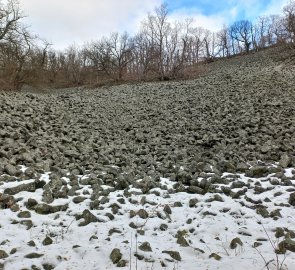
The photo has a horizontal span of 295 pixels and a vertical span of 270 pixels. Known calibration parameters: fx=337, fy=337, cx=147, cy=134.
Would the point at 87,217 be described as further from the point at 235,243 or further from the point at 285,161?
the point at 285,161

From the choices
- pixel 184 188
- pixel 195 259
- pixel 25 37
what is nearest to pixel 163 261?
pixel 195 259

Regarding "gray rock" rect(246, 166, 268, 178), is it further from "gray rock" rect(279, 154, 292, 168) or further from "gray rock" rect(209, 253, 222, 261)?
"gray rock" rect(209, 253, 222, 261)

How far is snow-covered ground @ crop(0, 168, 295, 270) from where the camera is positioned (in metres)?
4.17

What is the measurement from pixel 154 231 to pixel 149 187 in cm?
166

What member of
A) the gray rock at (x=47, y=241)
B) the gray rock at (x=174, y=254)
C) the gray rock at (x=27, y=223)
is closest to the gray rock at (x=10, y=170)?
the gray rock at (x=27, y=223)

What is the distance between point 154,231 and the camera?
5.04m

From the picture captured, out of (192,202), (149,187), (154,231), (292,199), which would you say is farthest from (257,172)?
(154,231)

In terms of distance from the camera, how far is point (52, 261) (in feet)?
13.7

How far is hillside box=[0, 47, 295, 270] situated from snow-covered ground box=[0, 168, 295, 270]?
16 millimetres

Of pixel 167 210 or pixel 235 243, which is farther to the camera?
pixel 167 210

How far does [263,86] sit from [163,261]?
14.0 meters

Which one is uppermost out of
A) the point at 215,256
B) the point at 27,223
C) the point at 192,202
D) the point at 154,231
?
the point at 192,202

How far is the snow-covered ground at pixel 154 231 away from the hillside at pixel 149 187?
2cm

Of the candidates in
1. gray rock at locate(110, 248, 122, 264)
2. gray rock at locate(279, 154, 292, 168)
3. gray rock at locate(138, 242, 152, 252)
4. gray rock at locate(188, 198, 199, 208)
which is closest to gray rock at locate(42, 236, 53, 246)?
gray rock at locate(110, 248, 122, 264)
